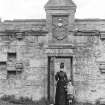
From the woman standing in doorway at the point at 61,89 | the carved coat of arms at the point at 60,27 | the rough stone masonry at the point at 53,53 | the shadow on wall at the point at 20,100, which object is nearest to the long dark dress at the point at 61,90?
the woman standing in doorway at the point at 61,89

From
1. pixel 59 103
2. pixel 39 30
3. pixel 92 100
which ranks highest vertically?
pixel 39 30

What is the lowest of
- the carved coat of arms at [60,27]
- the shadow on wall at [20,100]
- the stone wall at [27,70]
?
the shadow on wall at [20,100]

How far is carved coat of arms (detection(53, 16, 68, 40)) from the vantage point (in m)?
19.9

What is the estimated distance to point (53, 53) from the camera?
1981 cm

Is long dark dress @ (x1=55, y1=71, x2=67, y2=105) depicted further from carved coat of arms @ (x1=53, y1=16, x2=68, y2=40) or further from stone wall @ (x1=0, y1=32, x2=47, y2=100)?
carved coat of arms @ (x1=53, y1=16, x2=68, y2=40)

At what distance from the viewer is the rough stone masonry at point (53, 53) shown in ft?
64.8

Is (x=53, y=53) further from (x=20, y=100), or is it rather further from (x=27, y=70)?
(x=20, y=100)

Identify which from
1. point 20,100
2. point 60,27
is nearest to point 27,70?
point 20,100

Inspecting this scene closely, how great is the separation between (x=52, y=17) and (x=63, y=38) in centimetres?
128

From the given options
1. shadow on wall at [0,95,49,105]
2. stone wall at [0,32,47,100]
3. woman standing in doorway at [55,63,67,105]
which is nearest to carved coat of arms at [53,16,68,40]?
stone wall at [0,32,47,100]

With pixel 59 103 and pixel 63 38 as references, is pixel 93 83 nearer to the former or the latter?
pixel 63 38

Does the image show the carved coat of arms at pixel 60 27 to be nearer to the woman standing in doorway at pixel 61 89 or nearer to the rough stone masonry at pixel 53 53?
the rough stone masonry at pixel 53 53

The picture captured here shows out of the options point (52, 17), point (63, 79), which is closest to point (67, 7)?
point (52, 17)

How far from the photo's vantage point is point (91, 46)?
19891mm
